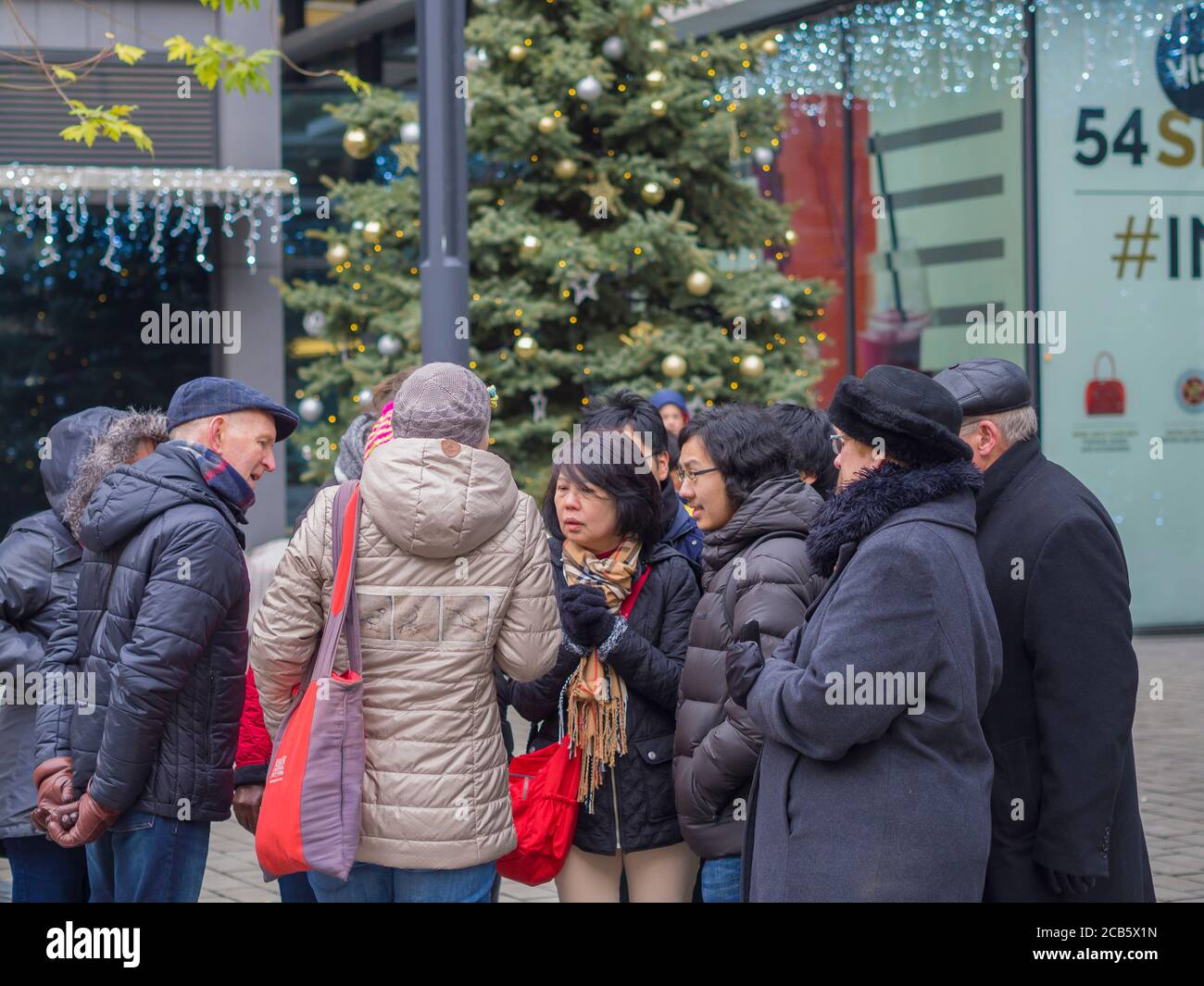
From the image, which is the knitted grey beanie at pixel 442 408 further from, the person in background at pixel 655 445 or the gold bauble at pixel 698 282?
the gold bauble at pixel 698 282

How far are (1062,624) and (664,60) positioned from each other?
7434 mm

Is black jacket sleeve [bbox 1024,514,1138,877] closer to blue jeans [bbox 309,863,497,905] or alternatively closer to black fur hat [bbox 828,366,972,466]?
black fur hat [bbox 828,366,972,466]

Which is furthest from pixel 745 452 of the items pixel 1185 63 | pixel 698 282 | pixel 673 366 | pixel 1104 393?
pixel 1185 63

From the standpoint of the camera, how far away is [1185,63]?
1319cm

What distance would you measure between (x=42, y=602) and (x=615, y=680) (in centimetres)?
178

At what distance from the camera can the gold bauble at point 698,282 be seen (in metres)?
9.81

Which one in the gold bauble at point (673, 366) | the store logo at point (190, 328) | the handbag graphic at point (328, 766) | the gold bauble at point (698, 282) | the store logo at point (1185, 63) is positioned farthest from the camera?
the store logo at point (1185, 63)

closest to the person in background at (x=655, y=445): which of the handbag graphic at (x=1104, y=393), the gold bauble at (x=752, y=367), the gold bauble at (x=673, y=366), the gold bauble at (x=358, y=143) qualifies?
the gold bauble at (x=673, y=366)

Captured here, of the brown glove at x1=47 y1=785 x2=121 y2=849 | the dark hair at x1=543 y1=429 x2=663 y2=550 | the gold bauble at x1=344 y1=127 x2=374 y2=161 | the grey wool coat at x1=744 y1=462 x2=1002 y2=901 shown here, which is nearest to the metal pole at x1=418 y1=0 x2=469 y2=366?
the dark hair at x1=543 y1=429 x2=663 y2=550

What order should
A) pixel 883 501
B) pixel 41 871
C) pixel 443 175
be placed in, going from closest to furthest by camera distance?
pixel 883 501 < pixel 41 871 < pixel 443 175

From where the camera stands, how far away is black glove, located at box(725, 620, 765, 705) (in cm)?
333

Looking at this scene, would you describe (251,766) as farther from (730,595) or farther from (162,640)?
(730,595)

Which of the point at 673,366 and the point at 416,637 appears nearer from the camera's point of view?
the point at 416,637

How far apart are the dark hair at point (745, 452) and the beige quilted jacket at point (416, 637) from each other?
0.85m
